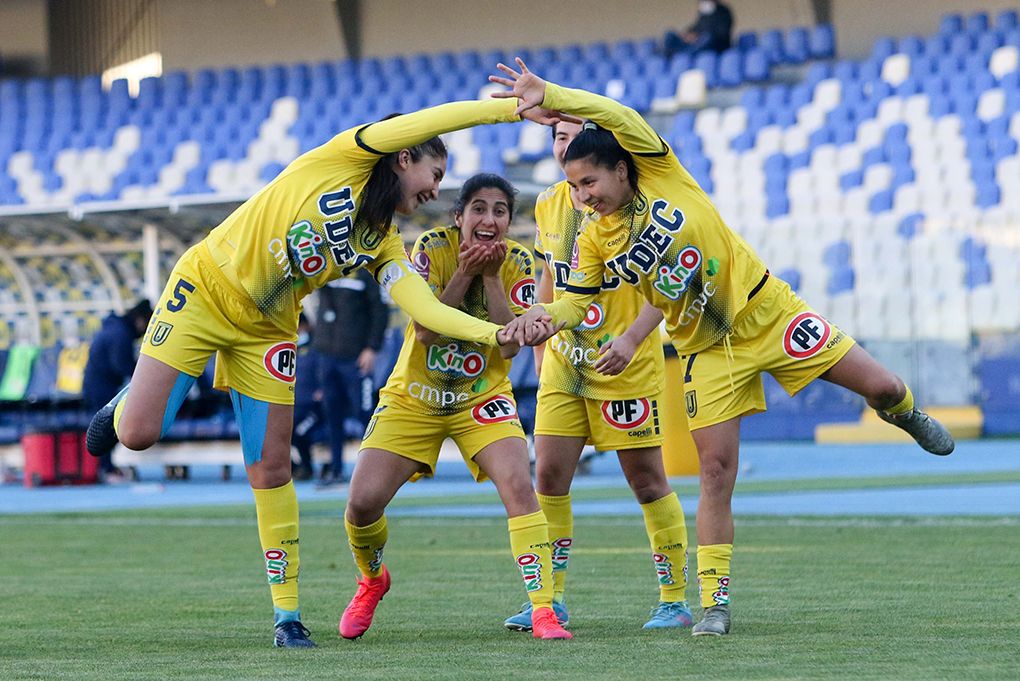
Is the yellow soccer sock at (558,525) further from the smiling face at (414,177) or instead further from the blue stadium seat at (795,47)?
the blue stadium seat at (795,47)

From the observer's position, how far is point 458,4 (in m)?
32.2

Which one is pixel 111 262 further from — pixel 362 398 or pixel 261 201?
pixel 261 201

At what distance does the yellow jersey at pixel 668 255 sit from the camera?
5.61 meters

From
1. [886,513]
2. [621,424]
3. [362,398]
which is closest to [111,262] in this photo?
[362,398]

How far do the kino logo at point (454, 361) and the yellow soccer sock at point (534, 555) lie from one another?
591 mm

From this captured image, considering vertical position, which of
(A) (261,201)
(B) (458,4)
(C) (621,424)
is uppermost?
(B) (458,4)

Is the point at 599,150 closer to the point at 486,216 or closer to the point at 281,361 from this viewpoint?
the point at 486,216

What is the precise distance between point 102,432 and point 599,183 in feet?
7.08

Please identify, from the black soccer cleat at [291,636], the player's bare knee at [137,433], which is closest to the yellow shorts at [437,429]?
the black soccer cleat at [291,636]

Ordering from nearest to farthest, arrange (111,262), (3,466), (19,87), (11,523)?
(11,523) → (3,466) → (111,262) → (19,87)

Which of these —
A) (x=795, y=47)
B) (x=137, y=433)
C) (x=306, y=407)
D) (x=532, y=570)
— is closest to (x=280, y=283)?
(x=137, y=433)

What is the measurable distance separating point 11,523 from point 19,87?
21.0 metres

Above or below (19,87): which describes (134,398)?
below

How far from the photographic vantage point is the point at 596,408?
244 inches
